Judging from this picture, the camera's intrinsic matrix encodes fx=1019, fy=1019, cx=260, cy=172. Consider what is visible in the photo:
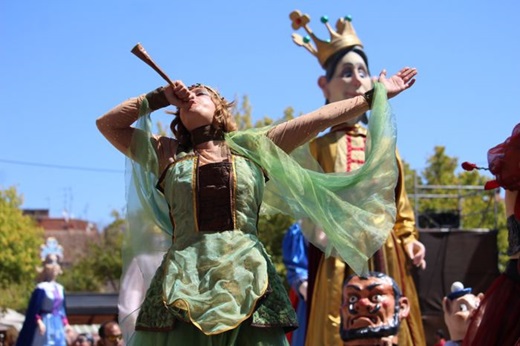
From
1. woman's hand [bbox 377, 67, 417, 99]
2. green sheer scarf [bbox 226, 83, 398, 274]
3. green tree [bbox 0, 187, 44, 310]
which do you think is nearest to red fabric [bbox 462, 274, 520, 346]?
green sheer scarf [bbox 226, 83, 398, 274]

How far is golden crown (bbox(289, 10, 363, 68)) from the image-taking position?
7.10 m

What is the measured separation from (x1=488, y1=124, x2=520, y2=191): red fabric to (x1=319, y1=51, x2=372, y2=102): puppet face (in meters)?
2.70

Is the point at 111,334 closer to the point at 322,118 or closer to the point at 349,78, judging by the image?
the point at 349,78

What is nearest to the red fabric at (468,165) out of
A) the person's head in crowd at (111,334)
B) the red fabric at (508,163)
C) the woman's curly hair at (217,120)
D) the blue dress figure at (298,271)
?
the red fabric at (508,163)

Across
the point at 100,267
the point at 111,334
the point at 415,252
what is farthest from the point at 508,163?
the point at 100,267

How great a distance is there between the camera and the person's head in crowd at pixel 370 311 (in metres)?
5.38

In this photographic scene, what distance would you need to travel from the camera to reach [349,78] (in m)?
6.97

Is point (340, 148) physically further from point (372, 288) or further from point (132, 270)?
point (132, 270)

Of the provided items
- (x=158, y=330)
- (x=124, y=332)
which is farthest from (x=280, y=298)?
(x=124, y=332)

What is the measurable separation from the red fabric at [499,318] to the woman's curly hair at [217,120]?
1.27 metres

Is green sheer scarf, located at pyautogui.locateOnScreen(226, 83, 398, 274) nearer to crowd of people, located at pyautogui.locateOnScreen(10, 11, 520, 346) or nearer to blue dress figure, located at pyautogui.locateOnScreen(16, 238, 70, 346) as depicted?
crowd of people, located at pyautogui.locateOnScreen(10, 11, 520, 346)

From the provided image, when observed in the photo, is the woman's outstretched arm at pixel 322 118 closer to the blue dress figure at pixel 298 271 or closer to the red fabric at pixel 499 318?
the red fabric at pixel 499 318

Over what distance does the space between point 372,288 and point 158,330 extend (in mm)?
2005

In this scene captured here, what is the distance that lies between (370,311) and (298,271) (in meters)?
1.65
